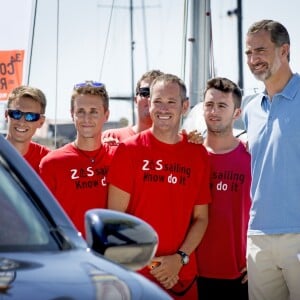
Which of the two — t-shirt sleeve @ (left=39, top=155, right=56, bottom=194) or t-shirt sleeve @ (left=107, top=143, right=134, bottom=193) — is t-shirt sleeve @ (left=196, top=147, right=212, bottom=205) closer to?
t-shirt sleeve @ (left=107, top=143, right=134, bottom=193)

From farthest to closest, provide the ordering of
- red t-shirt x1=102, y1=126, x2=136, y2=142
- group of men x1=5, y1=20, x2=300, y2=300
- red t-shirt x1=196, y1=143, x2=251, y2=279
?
red t-shirt x1=102, y1=126, x2=136, y2=142, red t-shirt x1=196, y1=143, x2=251, y2=279, group of men x1=5, y1=20, x2=300, y2=300

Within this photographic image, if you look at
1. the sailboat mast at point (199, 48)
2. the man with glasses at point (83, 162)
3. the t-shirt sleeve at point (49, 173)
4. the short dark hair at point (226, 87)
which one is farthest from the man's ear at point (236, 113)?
the sailboat mast at point (199, 48)

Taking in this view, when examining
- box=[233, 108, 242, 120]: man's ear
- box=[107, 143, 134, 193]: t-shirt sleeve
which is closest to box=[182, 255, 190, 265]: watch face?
box=[107, 143, 134, 193]: t-shirt sleeve

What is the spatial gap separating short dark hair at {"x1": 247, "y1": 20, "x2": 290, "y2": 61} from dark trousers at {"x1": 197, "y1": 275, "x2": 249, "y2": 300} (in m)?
1.43

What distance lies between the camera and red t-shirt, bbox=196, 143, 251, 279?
4938 mm

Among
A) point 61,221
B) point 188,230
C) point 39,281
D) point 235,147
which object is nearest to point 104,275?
point 39,281

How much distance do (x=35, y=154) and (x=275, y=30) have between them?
5.54 ft

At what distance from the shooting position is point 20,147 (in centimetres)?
529

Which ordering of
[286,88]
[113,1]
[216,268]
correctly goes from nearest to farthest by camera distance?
1. [286,88]
2. [216,268]
3. [113,1]

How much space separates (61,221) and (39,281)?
1.61 ft

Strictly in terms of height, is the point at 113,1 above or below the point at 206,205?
above

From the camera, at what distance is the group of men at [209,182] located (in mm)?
4570

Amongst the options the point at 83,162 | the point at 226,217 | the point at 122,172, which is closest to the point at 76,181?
the point at 83,162

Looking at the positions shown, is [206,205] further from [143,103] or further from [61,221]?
[61,221]
